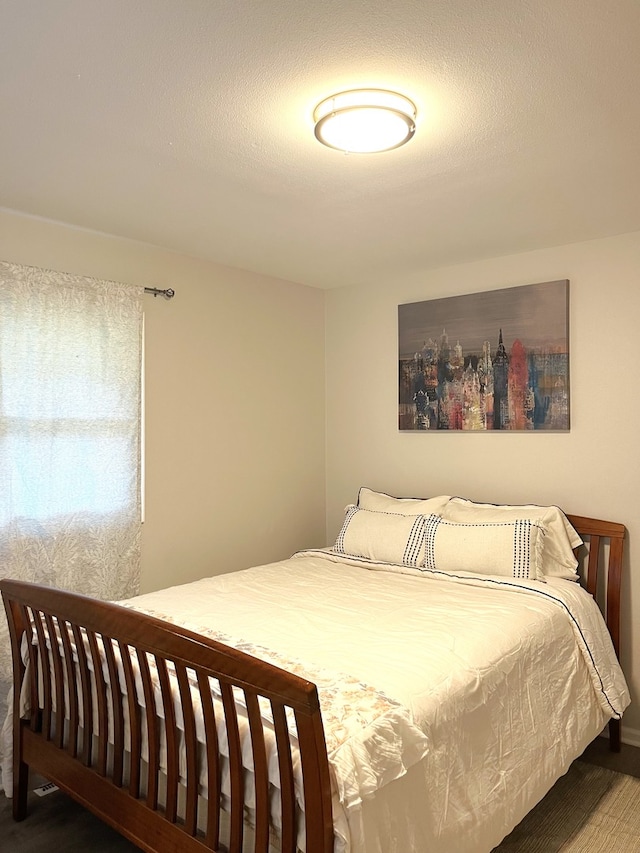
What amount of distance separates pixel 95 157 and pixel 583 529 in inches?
105

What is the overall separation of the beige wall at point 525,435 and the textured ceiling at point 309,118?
0.27 meters

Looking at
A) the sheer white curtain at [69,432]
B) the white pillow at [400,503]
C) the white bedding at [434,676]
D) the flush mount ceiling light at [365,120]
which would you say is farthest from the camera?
the white pillow at [400,503]

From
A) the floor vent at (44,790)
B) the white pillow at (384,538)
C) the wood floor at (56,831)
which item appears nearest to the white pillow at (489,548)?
the white pillow at (384,538)

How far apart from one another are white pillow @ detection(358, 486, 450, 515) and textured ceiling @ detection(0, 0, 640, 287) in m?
1.38

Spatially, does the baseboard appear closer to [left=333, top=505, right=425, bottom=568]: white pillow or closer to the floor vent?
[left=333, top=505, right=425, bottom=568]: white pillow

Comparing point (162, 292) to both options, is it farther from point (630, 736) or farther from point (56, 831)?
point (630, 736)

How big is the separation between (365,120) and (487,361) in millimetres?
1921

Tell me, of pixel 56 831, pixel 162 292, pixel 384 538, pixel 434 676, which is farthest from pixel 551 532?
pixel 56 831

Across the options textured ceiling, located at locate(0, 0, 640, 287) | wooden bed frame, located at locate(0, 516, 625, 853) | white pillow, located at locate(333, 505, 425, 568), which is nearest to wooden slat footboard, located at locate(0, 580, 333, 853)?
wooden bed frame, located at locate(0, 516, 625, 853)

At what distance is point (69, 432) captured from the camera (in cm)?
293

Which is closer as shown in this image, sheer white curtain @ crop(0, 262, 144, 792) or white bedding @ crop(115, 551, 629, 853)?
white bedding @ crop(115, 551, 629, 853)

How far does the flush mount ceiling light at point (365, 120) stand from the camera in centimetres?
179

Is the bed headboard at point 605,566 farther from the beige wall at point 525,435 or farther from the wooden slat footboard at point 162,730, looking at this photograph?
the wooden slat footboard at point 162,730

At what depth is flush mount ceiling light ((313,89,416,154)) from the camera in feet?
5.86
